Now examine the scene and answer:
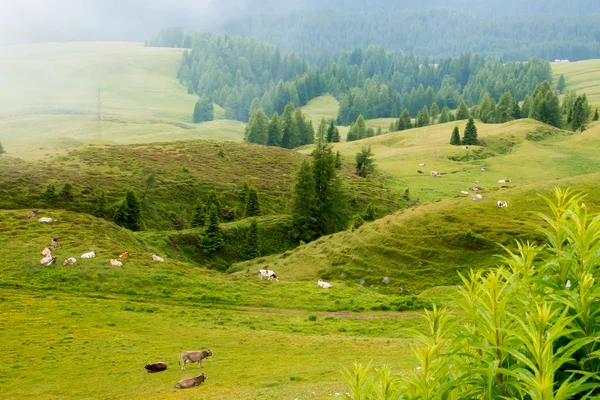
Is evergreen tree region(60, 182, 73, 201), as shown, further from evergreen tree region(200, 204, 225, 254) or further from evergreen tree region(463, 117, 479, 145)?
evergreen tree region(463, 117, 479, 145)

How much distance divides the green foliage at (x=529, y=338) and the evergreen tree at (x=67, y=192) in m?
88.4

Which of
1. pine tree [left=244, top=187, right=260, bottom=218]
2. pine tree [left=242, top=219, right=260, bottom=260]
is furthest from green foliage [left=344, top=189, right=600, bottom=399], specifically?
pine tree [left=244, top=187, right=260, bottom=218]

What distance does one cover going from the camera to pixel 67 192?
84500 mm

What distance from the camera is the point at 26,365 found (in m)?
27.3

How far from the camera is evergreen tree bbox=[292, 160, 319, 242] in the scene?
260 ft

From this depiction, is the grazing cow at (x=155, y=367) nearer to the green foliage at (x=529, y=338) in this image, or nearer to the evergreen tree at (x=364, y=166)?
the green foliage at (x=529, y=338)

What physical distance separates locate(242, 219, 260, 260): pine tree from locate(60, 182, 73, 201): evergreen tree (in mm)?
31567

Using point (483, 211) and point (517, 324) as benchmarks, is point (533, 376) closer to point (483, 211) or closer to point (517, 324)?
point (517, 324)

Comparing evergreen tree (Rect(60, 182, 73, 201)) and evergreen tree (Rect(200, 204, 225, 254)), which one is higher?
evergreen tree (Rect(60, 182, 73, 201))

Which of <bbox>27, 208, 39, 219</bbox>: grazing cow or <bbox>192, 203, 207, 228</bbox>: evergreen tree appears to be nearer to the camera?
<bbox>27, 208, 39, 219</bbox>: grazing cow

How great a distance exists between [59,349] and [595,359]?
103ft

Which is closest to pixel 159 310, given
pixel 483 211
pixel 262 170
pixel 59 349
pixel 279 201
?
pixel 59 349

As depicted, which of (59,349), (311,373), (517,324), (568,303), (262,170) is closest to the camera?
(568,303)

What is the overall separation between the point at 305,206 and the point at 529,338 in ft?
248
